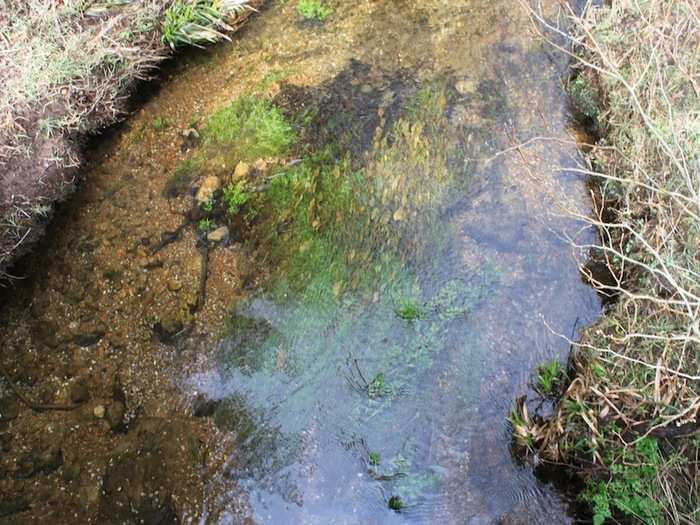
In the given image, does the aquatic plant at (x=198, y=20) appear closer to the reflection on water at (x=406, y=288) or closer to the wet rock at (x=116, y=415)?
the reflection on water at (x=406, y=288)

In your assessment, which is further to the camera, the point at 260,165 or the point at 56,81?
the point at 260,165

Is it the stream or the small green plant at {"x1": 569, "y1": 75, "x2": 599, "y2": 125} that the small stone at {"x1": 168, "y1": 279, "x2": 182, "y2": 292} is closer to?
the stream

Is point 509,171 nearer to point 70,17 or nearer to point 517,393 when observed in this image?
point 517,393

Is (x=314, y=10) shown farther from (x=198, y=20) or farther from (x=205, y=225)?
(x=205, y=225)

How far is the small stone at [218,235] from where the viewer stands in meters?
5.31

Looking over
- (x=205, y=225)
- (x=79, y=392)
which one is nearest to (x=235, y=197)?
(x=205, y=225)

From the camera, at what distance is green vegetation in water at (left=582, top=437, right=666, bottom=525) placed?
11.6ft

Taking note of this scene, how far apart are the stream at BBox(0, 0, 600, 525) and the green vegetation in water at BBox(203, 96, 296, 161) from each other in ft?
0.09

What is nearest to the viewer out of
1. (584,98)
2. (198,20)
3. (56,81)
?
(56,81)

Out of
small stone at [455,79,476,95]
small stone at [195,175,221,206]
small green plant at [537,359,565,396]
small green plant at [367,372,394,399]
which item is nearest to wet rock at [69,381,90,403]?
small stone at [195,175,221,206]

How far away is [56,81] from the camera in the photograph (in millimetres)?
5219

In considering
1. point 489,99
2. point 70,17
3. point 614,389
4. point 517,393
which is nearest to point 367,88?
point 489,99

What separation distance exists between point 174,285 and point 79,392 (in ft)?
3.54

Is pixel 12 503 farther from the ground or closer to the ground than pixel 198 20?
closer to the ground
